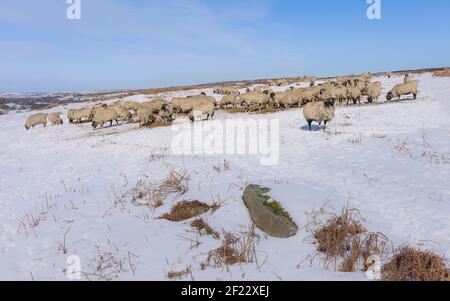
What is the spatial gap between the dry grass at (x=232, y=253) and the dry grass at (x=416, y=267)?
2.28m

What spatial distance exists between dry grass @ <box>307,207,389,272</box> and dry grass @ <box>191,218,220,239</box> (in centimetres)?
202

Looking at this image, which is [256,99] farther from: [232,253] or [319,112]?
[232,253]

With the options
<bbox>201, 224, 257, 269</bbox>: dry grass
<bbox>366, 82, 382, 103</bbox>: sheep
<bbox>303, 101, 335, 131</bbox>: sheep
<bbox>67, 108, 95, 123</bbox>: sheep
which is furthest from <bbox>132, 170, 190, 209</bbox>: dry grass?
<bbox>67, 108, 95, 123</bbox>: sheep

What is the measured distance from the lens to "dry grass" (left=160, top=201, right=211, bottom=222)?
8641 millimetres

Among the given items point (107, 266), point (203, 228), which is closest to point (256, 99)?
point (203, 228)

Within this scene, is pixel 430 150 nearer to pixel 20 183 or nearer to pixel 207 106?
pixel 20 183

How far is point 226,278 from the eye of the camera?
19.8 ft

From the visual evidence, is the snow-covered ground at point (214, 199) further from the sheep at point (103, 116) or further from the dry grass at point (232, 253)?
the sheep at point (103, 116)

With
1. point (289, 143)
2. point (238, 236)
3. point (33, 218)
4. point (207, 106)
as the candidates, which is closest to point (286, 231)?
point (238, 236)

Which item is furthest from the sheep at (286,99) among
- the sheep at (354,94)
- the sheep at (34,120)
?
the sheep at (34,120)

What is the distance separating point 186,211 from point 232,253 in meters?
2.40

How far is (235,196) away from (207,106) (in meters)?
17.7

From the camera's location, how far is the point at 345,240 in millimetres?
6742
